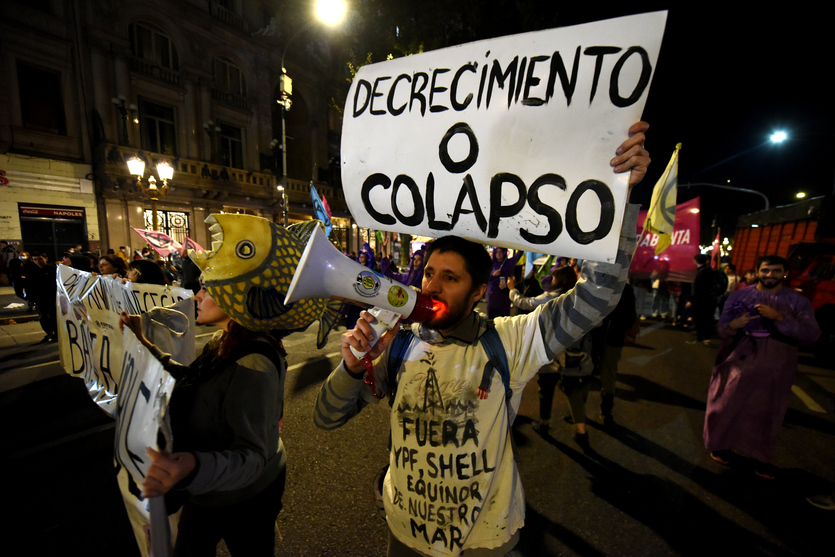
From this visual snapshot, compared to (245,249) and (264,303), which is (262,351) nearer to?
(264,303)

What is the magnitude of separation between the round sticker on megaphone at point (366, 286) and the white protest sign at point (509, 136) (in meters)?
0.42

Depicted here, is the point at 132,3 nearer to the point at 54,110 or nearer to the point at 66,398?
the point at 54,110

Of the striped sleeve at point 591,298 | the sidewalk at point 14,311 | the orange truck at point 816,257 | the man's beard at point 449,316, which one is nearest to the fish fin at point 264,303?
the man's beard at point 449,316

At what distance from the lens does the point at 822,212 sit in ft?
24.5

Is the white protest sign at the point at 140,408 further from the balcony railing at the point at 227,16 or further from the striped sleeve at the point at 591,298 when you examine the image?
the balcony railing at the point at 227,16

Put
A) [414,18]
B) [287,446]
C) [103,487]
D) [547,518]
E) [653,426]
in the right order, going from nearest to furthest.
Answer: [547,518] < [103,487] < [287,446] < [653,426] < [414,18]

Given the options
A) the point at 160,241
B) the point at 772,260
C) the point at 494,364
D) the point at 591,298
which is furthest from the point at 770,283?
the point at 160,241

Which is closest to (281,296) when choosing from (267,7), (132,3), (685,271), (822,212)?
(685,271)

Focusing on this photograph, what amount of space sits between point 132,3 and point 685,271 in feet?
74.4

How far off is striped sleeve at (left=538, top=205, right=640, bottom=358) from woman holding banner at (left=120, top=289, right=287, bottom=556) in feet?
3.87

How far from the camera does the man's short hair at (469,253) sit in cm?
146

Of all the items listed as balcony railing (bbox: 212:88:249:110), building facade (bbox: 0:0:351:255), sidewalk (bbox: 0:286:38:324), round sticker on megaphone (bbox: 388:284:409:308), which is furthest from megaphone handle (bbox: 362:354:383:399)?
balcony railing (bbox: 212:88:249:110)

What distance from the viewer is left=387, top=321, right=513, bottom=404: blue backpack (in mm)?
1379

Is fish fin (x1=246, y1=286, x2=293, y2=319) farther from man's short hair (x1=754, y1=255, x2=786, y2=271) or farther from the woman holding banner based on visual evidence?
man's short hair (x1=754, y1=255, x2=786, y2=271)
